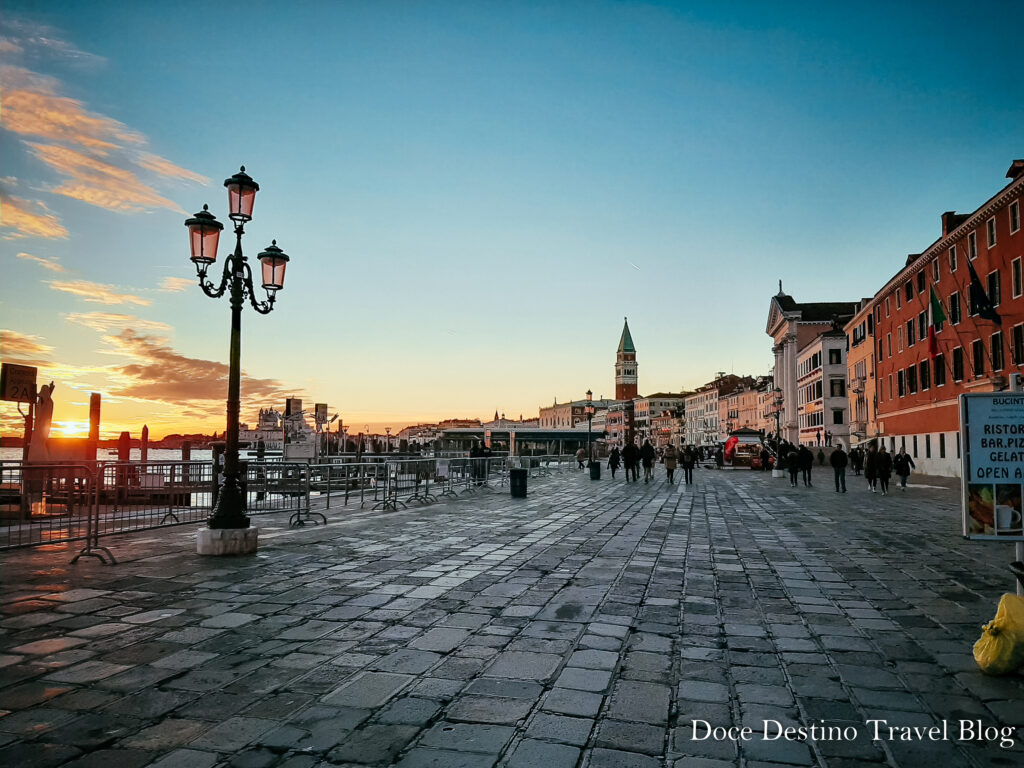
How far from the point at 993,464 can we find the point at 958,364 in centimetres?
3501

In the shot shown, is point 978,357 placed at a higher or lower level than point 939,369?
higher

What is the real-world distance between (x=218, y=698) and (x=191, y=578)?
162 inches

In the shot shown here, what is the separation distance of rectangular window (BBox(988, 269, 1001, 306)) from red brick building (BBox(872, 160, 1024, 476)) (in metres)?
0.04

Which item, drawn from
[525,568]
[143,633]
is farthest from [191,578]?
[525,568]

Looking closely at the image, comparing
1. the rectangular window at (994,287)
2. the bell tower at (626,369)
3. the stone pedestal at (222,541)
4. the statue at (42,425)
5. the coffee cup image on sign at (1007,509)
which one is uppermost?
the bell tower at (626,369)

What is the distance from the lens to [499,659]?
15.9 feet

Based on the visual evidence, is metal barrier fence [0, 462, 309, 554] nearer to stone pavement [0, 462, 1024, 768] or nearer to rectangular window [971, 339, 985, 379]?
stone pavement [0, 462, 1024, 768]

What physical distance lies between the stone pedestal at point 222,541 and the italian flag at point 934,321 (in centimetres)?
3074

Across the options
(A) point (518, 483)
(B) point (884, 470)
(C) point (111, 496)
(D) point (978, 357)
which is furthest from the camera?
(D) point (978, 357)

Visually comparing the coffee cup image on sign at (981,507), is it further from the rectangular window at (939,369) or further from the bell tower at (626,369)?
the bell tower at (626,369)

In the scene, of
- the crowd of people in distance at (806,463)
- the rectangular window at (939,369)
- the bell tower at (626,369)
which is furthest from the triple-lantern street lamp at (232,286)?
the bell tower at (626,369)

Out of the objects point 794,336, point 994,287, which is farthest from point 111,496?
point 794,336

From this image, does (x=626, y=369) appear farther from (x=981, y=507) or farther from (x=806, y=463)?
(x=981, y=507)
